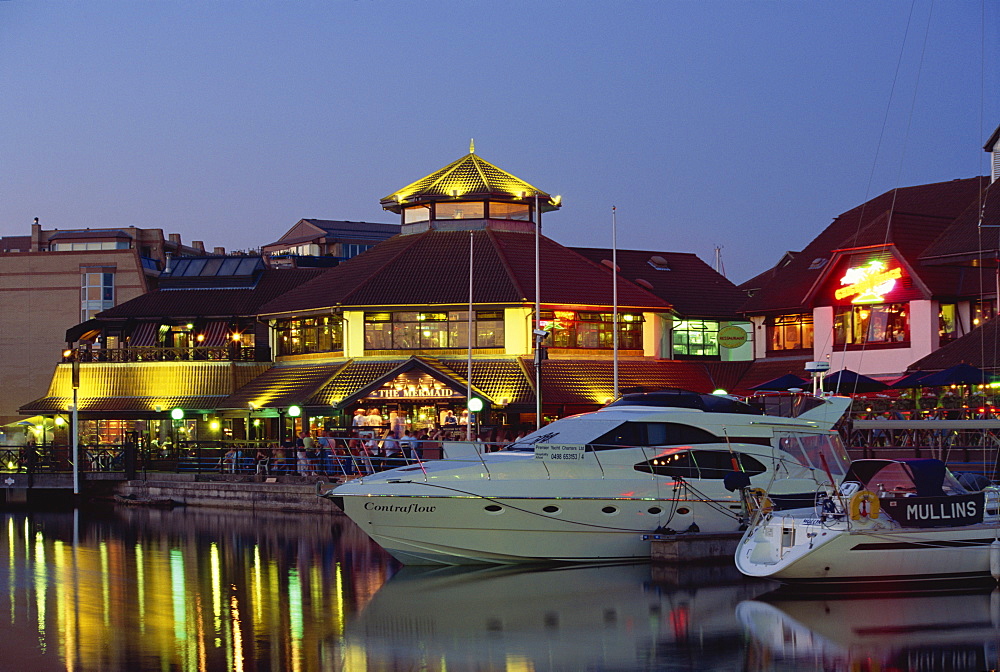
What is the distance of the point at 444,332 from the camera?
52.9m

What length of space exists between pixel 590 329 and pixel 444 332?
5525 mm

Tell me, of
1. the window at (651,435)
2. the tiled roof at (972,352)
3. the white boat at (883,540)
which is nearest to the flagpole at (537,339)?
the tiled roof at (972,352)

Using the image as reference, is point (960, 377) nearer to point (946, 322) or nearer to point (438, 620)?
point (946, 322)

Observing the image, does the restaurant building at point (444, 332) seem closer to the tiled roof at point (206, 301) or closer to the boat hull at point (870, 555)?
the tiled roof at point (206, 301)

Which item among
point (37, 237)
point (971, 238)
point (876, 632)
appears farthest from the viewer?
point (37, 237)

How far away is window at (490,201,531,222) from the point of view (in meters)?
58.2

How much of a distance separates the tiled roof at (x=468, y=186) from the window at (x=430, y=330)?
22.6 ft

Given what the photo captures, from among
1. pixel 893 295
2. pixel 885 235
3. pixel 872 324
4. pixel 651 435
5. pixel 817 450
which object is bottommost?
pixel 817 450

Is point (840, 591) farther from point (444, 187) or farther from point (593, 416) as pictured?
point (444, 187)

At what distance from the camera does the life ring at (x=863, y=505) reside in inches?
901

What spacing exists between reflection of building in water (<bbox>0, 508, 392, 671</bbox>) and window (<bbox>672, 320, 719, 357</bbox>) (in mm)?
22743

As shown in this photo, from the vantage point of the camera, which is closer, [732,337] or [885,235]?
[885,235]

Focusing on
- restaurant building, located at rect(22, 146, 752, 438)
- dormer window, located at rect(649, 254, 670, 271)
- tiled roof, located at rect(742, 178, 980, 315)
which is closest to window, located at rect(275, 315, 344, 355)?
restaurant building, located at rect(22, 146, 752, 438)

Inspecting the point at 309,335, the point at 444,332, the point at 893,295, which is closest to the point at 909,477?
the point at 893,295
